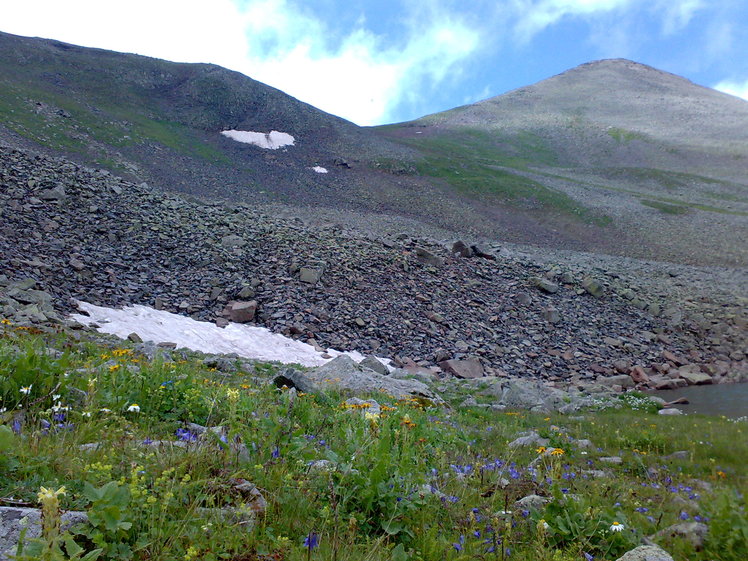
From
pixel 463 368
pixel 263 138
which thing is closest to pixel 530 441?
pixel 463 368

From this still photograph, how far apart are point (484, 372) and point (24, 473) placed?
1676 cm

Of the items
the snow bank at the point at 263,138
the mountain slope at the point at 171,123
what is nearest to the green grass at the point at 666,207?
the mountain slope at the point at 171,123

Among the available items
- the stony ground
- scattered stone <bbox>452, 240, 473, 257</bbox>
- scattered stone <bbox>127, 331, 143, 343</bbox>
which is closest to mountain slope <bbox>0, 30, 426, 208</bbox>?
the stony ground

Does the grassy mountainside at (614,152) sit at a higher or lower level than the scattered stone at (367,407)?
higher

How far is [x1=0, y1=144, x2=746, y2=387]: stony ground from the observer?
1731 cm

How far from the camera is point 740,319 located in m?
A: 25.7

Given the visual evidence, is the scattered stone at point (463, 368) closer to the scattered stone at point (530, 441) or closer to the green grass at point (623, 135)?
the scattered stone at point (530, 441)

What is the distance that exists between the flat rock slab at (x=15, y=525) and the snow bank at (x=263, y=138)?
2016 inches

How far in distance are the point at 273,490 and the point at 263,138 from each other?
5285cm

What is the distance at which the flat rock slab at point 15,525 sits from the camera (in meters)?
2.06

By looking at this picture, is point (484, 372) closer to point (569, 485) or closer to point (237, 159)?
point (569, 485)

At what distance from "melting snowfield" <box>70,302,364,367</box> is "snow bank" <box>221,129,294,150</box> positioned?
37.6 meters

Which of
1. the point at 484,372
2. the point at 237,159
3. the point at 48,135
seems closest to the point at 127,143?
the point at 48,135

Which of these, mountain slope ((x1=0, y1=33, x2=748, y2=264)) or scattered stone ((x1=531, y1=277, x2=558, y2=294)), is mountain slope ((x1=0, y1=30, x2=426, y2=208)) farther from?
scattered stone ((x1=531, y1=277, x2=558, y2=294))
